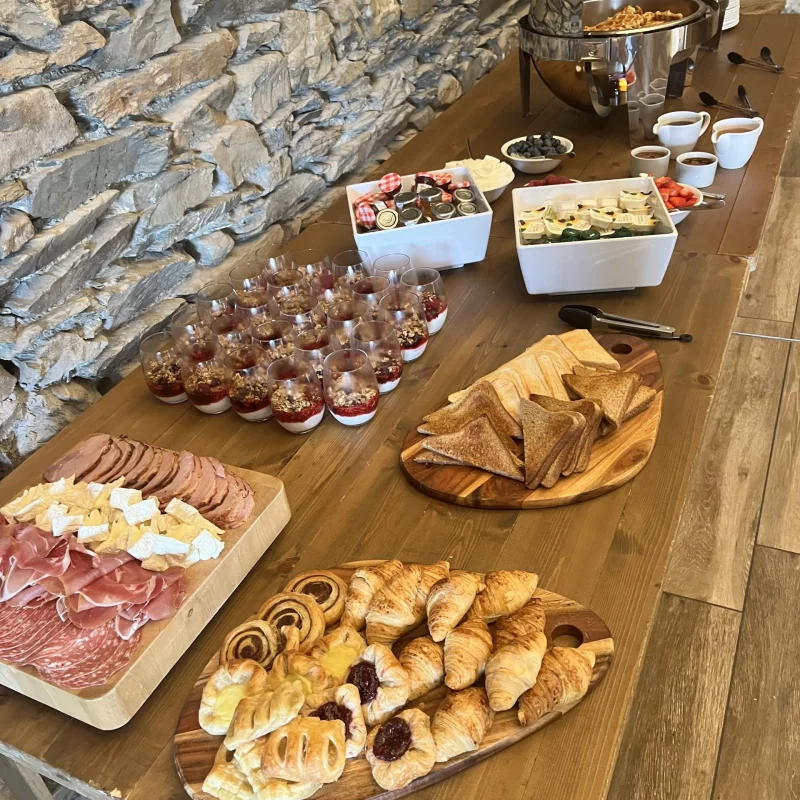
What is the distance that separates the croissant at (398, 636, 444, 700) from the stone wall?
0.92m

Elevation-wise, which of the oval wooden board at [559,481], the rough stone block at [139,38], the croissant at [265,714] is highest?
the rough stone block at [139,38]

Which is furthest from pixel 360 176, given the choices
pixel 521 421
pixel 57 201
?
pixel 521 421

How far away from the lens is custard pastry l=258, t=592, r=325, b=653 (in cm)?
96

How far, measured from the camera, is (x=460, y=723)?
0.83m

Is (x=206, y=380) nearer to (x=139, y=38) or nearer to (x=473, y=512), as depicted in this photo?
(x=473, y=512)

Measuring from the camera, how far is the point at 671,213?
1.75 meters

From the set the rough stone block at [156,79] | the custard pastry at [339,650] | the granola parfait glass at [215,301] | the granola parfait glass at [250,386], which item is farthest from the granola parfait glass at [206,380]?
the custard pastry at [339,650]

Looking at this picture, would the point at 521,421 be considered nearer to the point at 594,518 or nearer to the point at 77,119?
the point at 594,518

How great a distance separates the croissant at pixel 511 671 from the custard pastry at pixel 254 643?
27cm

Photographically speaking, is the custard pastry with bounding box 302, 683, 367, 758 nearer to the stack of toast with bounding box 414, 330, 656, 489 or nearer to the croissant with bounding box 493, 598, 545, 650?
the croissant with bounding box 493, 598, 545, 650

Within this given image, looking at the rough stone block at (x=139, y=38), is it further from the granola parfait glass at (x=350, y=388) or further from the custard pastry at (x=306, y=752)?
the custard pastry at (x=306, y=752)

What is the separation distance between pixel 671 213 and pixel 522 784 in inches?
53.1

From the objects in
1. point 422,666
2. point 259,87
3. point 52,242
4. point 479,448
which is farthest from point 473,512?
point 259,87

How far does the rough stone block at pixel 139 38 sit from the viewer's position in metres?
1.38
